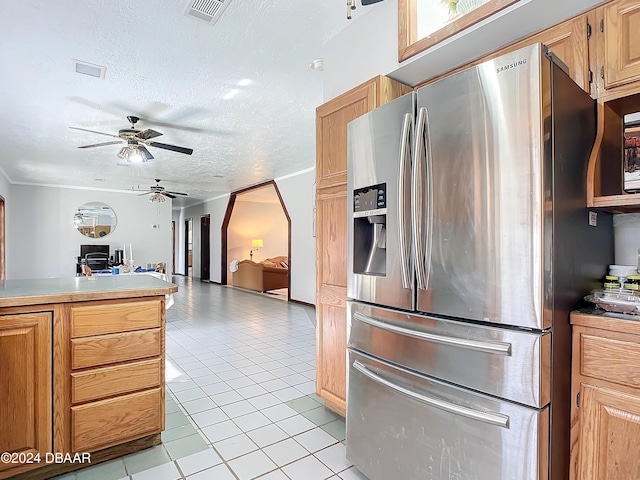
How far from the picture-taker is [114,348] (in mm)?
1982

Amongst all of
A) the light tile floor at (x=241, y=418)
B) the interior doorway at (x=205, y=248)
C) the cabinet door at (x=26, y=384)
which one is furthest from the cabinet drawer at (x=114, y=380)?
the interior doorway at (x=205, y=248)

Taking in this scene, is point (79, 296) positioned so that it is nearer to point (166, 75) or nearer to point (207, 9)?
point (207, 9)

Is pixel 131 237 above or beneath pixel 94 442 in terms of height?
above

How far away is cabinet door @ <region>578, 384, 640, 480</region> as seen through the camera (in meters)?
1.20

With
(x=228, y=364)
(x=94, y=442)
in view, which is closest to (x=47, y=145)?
(x=228, y=364)

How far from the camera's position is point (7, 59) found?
264 centimetres

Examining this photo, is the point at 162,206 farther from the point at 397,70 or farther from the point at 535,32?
the point at 535,32

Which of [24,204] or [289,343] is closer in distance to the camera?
[289,343]

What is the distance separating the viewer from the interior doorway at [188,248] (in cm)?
1309

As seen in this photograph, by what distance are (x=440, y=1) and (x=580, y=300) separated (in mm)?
1614

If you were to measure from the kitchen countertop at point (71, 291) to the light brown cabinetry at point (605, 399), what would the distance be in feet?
6.56

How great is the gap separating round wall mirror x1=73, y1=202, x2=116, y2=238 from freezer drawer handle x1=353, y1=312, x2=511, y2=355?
364 inches

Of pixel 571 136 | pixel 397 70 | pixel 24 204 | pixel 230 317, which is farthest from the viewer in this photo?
pixel 24 204

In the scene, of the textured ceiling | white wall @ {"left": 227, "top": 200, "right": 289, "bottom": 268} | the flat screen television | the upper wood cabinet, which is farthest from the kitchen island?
white wall @ {"left": 227, "top": 200, "right": 289, "bottom": 268}
